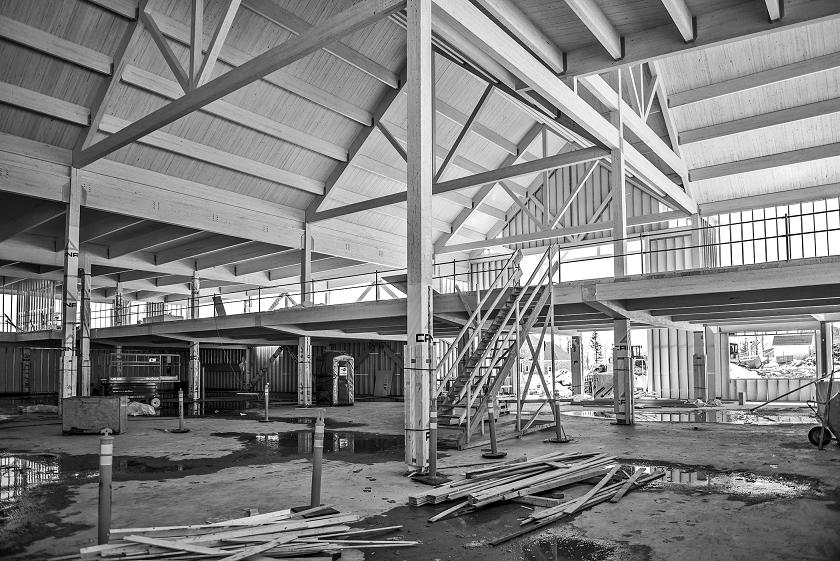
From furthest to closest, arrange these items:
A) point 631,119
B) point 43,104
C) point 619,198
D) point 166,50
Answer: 1. point 631,119
2. point 619,198
3. point 43,104
4. point 166,50

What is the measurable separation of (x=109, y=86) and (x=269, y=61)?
8496 mm

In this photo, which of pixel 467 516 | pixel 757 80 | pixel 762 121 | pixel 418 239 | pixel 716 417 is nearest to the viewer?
pixel 467 516

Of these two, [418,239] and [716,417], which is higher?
[418,239]

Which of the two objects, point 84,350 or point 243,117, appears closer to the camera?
point 84,350

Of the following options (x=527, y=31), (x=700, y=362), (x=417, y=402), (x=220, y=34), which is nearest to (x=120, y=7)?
(x=220, y=34)

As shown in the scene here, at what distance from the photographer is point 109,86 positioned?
21.3 m

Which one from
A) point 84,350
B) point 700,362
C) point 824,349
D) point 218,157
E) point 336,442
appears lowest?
point 336,442

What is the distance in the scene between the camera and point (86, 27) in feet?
66.5

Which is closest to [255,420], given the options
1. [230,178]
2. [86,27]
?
[230,178]

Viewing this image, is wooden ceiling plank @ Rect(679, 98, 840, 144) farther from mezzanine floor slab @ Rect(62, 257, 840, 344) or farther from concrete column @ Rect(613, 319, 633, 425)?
concrete column @ Rect(613, 319, 633, 425)

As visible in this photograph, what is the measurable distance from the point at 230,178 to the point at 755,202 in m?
25.0

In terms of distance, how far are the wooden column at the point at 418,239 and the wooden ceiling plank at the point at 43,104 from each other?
46.3 feet

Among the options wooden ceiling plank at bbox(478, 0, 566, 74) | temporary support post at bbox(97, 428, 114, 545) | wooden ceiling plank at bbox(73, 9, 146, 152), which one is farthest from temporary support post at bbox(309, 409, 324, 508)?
wooden ceiling plank at bbox(73, 9, 146, 152)

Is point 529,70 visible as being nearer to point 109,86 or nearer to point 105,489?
point 105,489
